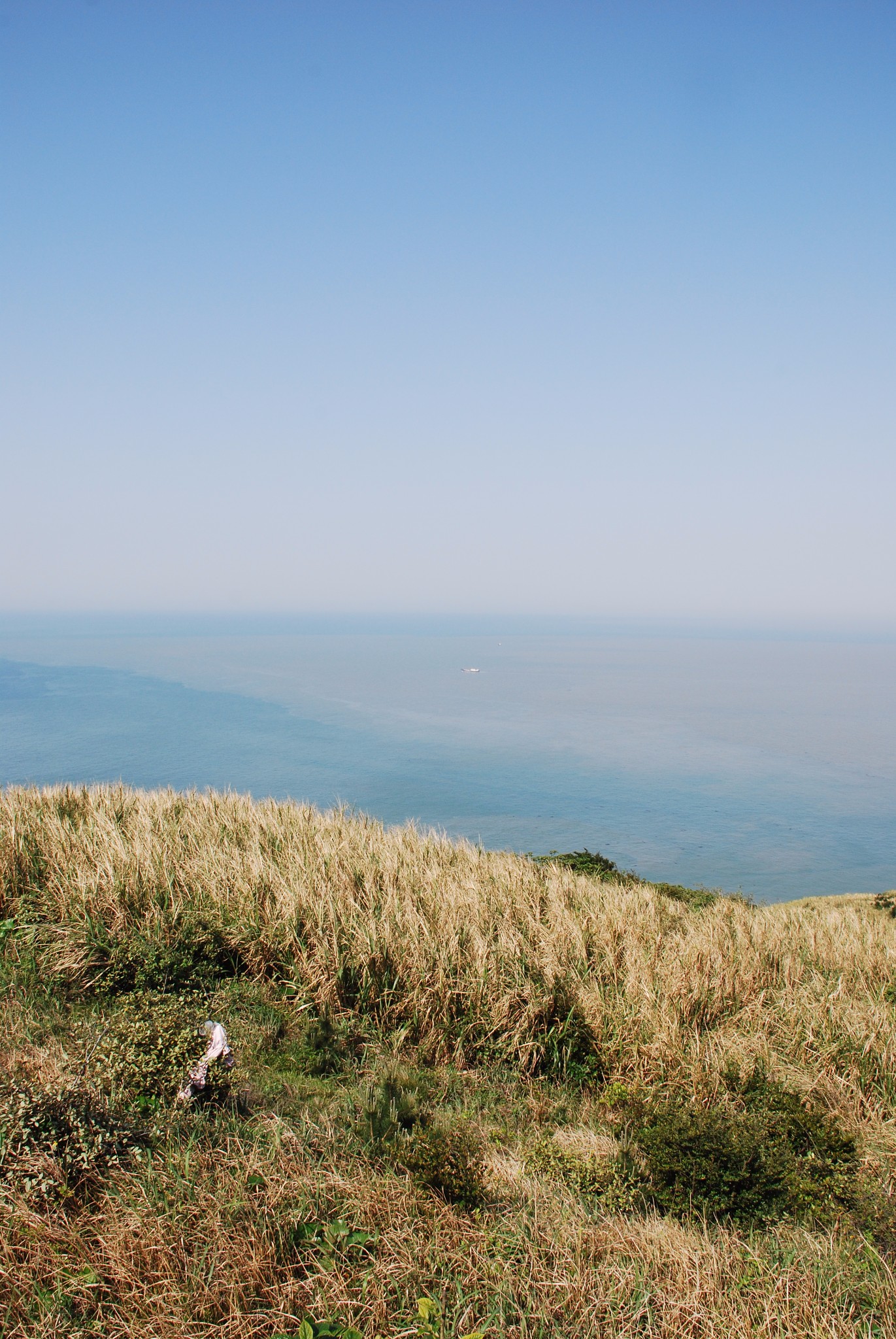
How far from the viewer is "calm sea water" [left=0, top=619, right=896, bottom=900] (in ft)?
131

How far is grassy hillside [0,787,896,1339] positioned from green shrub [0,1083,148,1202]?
13 mm

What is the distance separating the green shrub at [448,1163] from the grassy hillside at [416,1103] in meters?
0.01

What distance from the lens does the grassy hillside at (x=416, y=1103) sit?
2574mm

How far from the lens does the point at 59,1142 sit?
119 inches

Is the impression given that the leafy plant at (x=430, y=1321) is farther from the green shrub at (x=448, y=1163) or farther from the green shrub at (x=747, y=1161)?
the green shrub at (x=747, y=1161)

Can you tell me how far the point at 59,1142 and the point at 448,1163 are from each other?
169 cm

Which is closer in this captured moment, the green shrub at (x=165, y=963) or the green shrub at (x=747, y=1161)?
the green shrub at (x=747, y=1161)

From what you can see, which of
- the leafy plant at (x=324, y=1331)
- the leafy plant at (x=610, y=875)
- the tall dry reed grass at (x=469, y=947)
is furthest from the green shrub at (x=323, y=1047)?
the leafy plant at (x=610, y=875)

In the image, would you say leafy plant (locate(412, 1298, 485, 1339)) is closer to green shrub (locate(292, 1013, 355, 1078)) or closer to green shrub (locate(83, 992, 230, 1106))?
green shrub (locate(83, 992, 230, 1106))

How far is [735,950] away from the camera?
673cm

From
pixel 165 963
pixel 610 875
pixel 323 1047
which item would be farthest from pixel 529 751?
pixel 323 1047

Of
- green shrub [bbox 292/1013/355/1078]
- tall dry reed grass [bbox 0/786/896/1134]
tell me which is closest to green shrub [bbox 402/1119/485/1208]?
green shrub [bbox 292/1013/355/1078]

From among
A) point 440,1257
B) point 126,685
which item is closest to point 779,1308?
point 440,1257

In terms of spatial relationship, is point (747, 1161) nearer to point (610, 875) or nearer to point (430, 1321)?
point (430, 1321)
